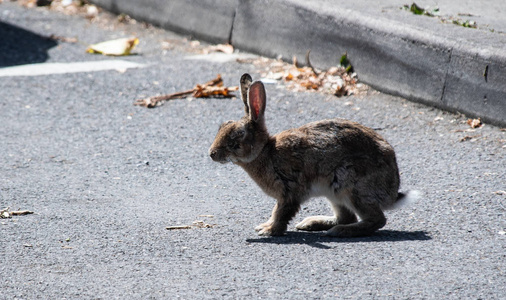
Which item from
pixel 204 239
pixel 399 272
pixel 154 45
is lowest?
pixel 154 45

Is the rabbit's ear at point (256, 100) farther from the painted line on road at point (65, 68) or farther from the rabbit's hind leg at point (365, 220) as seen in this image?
the painted line on road at point (65, 68)

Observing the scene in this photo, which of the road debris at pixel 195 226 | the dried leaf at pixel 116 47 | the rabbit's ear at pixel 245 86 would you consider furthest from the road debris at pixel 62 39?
the road debris at pixel 195 226

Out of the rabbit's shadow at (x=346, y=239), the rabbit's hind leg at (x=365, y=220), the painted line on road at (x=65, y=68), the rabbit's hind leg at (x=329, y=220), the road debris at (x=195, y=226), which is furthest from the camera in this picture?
the painted line on road at (x=65, y=68)

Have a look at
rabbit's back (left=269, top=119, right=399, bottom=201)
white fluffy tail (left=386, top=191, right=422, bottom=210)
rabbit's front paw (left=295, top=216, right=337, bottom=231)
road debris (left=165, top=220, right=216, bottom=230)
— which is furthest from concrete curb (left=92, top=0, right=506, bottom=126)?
road debris (left=165, top=220, right=216, bottom=230)

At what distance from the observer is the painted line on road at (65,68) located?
8398mm

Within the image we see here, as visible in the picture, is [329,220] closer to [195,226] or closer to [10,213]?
[195,226]

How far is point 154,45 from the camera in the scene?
9742 mm

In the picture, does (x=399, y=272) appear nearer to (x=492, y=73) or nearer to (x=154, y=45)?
(x=492, y=73)

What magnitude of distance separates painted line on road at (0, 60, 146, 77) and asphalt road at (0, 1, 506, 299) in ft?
0.61

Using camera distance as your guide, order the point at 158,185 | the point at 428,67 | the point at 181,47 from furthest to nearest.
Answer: the point at 181,47 < the point at 428,67 < the point at 158,185

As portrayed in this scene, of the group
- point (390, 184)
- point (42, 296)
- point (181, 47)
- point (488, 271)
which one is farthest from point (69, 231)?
point (181, 47)

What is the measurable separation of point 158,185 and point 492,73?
3005 millimetres

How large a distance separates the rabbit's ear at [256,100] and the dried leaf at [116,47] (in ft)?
15.9

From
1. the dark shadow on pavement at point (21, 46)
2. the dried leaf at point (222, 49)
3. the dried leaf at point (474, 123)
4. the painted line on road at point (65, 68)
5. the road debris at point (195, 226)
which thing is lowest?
the dark shadow on pavement at point (21, 46)
